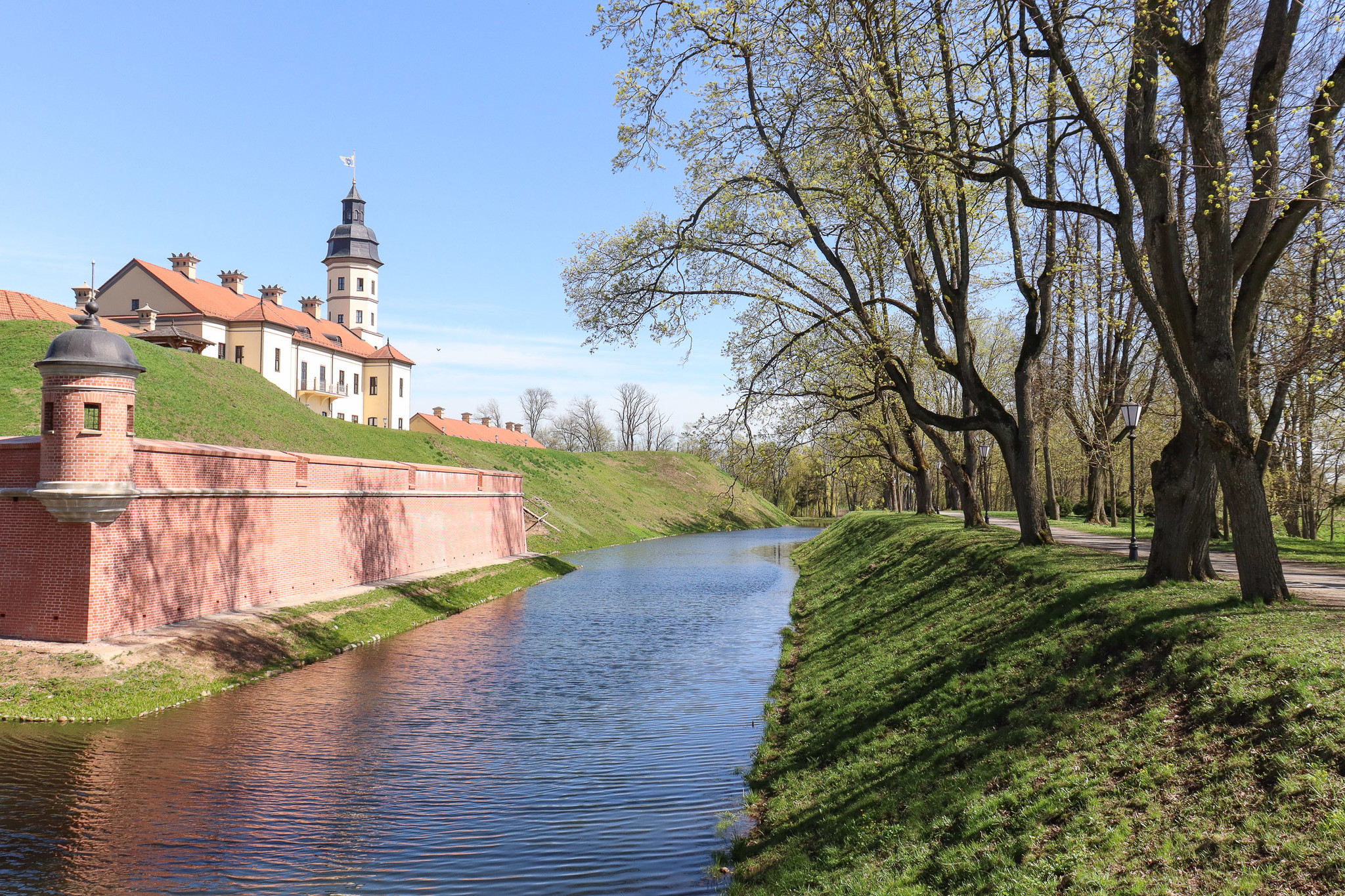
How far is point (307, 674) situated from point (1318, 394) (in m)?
30.6

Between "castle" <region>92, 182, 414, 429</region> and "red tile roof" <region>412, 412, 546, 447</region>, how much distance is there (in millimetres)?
3506

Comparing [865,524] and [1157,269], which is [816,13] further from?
[865,524]

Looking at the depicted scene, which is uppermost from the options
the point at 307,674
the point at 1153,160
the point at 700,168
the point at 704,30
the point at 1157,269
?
the point at 704,30

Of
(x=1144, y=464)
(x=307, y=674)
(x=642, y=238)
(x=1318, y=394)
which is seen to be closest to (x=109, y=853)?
(x=307, y=674)

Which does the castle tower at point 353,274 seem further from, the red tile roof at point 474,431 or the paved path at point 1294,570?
the paved path at point 1294,570

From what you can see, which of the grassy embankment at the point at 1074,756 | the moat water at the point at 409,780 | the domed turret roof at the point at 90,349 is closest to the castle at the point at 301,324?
the domed turret roof at the point at 90,349

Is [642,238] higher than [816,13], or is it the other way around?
[816,13]

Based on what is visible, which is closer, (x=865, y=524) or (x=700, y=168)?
(x=700, y=168)

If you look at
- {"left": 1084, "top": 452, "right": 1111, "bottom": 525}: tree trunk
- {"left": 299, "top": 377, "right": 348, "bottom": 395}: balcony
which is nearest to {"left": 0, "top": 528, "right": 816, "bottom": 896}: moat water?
{"left": 1084, "top": 452, "right": 1111, "bottom": 525}: tree trunk

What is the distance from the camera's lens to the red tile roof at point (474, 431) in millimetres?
82750

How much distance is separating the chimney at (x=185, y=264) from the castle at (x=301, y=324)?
0.05 meters

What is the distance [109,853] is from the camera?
9.03m

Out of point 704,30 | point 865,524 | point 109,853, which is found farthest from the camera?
point 865,524

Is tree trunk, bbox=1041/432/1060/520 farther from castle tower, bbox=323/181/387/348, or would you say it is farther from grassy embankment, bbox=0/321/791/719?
castle tower, bbox=323/181/387/348
